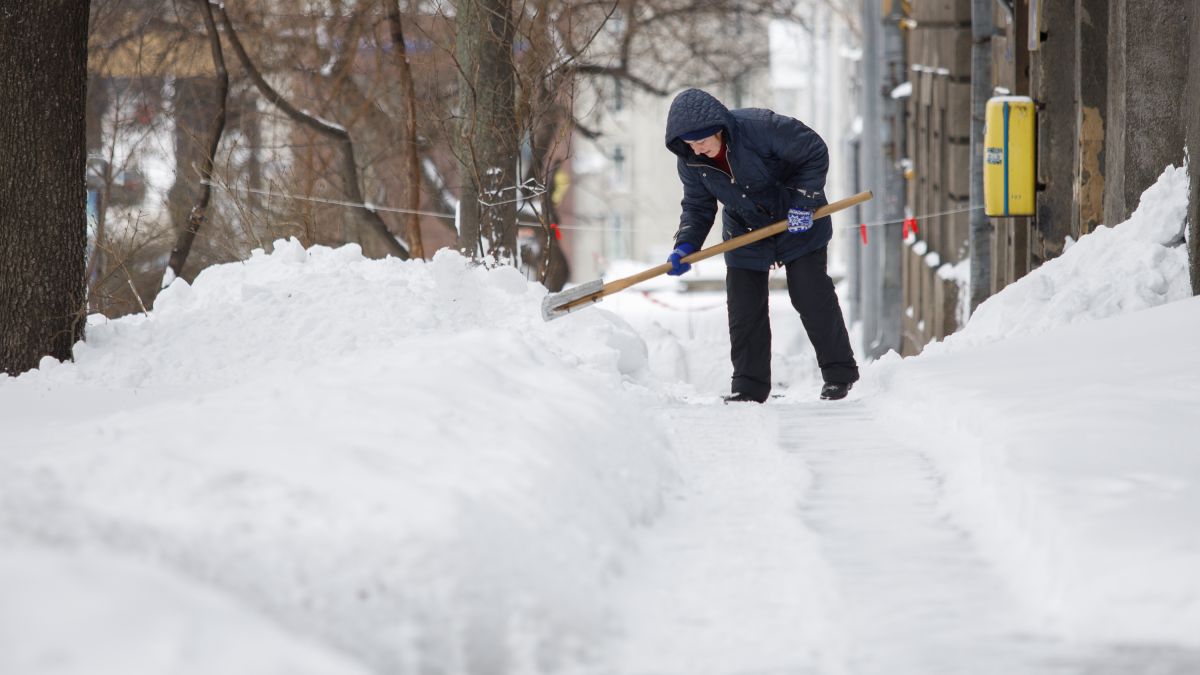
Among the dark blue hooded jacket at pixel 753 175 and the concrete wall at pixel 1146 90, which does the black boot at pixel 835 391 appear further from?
the concrete wall at pixel 1146 90

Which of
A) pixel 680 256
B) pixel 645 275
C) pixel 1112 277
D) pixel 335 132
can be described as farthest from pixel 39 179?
Answer: pixel 335 132

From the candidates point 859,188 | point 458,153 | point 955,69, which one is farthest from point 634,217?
point 458,153

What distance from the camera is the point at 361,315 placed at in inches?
294

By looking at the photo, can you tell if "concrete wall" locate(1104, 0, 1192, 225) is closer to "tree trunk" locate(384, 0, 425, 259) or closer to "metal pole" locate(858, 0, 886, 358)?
"metal pole" locate(858, 0, 886, 358)

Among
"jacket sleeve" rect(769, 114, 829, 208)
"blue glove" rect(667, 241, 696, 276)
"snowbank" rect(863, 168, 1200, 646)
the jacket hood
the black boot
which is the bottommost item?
the black boot

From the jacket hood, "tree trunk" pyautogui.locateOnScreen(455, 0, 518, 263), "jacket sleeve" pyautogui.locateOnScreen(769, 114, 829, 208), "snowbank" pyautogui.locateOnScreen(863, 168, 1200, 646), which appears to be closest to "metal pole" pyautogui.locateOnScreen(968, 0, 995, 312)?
"snowbank" pyautogui.locateOnScreen(863, 168, 1200, 646)

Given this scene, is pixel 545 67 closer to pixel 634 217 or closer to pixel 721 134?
pixel 721 134

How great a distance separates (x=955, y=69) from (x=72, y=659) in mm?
11692

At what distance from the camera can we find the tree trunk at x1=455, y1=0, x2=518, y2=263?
31.6 feet

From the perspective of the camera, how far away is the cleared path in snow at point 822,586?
9.98 ft

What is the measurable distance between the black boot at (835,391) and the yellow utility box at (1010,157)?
3195 millimetres

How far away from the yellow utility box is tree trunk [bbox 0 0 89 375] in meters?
5.30

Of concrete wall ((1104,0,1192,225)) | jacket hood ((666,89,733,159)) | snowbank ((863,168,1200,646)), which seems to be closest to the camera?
snowbank ((863,168,1200,646))

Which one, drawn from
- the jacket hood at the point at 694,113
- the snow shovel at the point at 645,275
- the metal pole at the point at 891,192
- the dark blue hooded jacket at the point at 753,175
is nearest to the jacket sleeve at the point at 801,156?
the dark blue hooded jacket at the point at 753,175
